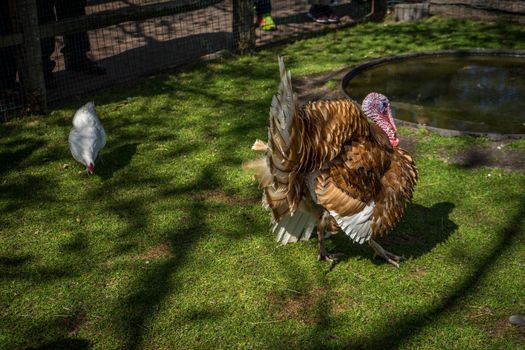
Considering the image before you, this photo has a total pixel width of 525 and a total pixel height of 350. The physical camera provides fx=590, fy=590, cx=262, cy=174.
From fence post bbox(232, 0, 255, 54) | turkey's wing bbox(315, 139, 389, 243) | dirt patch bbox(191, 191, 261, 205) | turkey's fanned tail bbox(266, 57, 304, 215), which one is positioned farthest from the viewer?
fence post bbox(232, 0, 255, 54)

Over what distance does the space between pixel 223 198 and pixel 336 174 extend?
1657 mm

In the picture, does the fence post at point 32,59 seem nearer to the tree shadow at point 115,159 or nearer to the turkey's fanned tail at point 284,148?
the tree shadow at point 115,159

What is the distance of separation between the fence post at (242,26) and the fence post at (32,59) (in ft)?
11.3

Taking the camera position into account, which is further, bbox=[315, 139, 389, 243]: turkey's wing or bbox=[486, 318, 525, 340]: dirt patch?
bbox=[315, 139, 389, 243]: turkey's wing

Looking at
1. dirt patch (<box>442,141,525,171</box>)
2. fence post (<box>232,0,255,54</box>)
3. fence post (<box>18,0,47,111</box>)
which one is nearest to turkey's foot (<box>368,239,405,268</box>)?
dirt patch (<box>442,141,525,171</box>)

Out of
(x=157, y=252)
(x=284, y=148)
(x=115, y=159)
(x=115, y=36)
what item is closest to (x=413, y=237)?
(x=284, y=148)

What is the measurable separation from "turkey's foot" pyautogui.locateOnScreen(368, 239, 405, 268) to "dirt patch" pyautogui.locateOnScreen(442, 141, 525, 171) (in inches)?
73.6

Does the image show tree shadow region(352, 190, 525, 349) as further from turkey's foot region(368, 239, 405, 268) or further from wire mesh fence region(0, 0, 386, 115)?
wire mesh fence region(0, 0, 386, 115)

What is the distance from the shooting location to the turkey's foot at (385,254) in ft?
15.3

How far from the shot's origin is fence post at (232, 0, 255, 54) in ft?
32.4

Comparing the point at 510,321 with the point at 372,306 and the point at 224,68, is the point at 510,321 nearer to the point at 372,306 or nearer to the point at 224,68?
the point at 372,306

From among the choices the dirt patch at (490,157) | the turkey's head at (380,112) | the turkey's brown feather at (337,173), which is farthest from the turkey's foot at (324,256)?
the dirt patch at (490,157)

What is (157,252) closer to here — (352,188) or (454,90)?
(352,188)

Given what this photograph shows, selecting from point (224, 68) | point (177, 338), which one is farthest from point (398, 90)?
point (177, 338)
